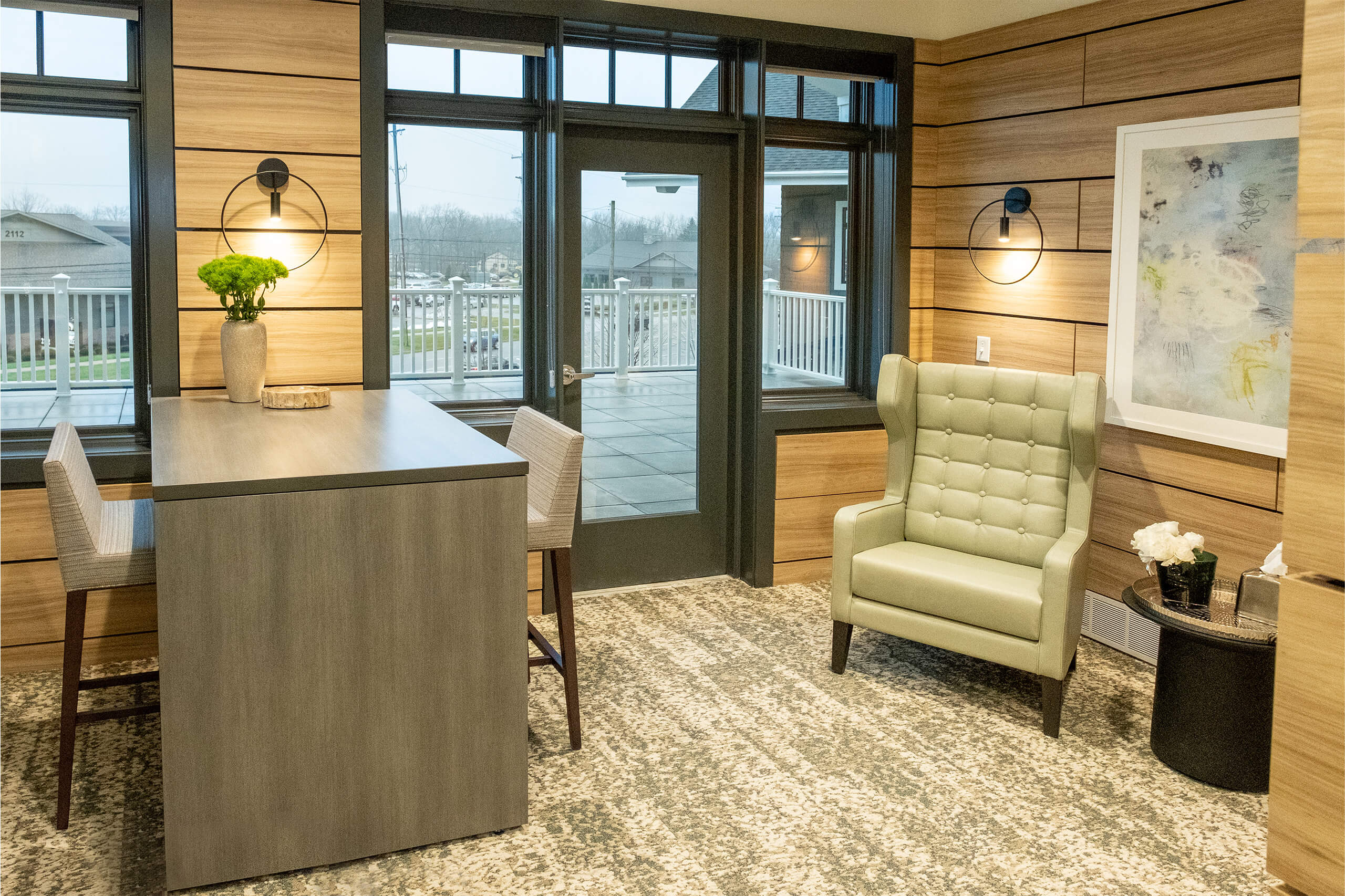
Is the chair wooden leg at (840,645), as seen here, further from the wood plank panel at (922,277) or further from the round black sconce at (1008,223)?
Result: the wood plank panel at (922,277)

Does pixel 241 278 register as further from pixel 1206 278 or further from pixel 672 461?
pixel 1206 278

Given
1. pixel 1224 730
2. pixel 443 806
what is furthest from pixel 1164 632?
pixel 443 806

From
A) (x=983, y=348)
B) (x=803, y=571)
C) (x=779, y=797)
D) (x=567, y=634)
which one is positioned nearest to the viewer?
(x=779, y=797)

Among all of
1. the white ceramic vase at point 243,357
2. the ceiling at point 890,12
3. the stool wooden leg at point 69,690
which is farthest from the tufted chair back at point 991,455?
the stool wooden leg at point 69,690

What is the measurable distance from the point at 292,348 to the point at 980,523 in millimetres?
2676

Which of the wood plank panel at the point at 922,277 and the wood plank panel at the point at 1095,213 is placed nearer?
the wood plank panel at the point at 1095,213

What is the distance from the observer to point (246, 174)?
4.00 metres

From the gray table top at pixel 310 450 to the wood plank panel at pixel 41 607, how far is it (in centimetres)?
80

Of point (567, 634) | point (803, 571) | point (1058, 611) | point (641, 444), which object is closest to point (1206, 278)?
point (1058, 611)

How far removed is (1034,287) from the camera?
4.61 meters

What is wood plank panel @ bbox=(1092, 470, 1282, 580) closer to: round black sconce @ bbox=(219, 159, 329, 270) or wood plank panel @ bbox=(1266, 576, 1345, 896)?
wood plank panel @ bbox=(1266, 576, 1345, 896)

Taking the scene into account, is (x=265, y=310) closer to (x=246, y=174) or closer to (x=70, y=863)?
(x=246, y=174)

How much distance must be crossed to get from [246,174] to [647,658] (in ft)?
7.61

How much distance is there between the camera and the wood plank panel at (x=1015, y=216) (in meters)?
4.41
